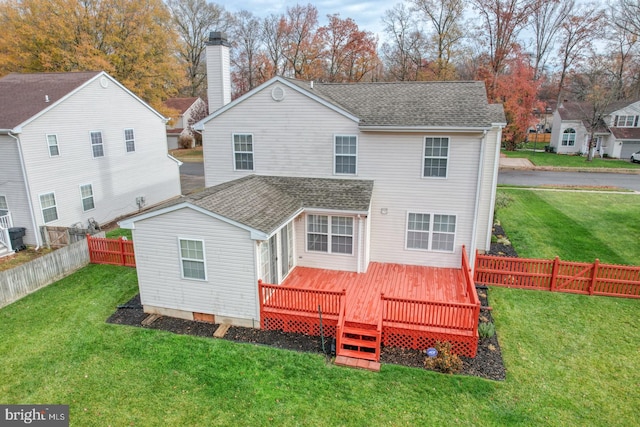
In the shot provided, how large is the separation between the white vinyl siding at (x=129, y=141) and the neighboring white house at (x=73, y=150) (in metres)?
0.06

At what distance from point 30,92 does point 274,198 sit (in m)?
14.6

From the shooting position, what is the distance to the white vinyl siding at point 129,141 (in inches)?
875

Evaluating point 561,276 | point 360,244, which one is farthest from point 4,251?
point 561,276

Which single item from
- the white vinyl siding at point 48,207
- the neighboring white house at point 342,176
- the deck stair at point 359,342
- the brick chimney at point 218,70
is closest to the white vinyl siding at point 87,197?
the white vinyl siding at point 48,207

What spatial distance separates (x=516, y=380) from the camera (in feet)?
28.9

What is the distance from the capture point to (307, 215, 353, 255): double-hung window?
13969 millimetres

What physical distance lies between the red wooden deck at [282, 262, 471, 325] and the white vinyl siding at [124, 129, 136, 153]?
47.3 ft

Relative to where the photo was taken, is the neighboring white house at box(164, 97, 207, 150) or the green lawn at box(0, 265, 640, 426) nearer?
the green lawn at box(0, 265, 640, 426)

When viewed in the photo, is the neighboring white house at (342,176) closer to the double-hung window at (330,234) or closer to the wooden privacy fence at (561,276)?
the double-hung window at (330,234)

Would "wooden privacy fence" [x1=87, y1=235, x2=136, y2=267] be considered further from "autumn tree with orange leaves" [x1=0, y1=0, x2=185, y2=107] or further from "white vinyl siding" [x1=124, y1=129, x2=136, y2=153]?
"autumn tree with orange leaves" [x1=0, y1=0, x2=185, y2=107]

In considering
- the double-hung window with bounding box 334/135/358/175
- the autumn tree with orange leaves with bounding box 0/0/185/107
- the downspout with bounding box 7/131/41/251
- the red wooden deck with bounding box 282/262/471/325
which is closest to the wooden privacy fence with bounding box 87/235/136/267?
the downspout with bounding box 7/131/41/251

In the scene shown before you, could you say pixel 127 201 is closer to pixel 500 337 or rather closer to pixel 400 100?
pixel 400 100

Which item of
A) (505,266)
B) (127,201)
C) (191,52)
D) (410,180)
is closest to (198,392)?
(410,180)

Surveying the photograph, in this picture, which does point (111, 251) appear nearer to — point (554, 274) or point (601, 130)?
point (554, 274)
